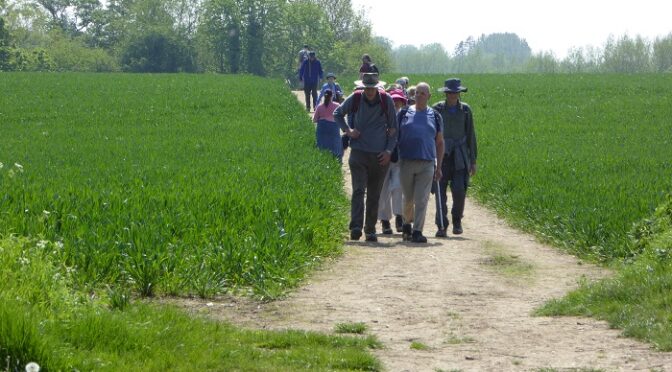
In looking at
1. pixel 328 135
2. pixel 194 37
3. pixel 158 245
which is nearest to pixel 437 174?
pixel 158 245

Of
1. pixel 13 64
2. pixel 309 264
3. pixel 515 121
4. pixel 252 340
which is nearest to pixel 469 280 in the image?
pixel 309 264

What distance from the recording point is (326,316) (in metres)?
8.95

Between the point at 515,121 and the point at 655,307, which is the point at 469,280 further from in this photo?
the point at 515,121

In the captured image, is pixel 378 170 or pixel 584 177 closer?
pixel 378 170

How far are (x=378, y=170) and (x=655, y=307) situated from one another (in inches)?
211

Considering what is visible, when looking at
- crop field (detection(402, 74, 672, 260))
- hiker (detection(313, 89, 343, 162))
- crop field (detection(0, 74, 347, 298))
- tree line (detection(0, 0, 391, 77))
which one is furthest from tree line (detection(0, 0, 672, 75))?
hiker (detection(313, 89, 343, 162))

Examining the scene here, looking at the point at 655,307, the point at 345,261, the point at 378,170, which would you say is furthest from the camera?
the point at 378,170

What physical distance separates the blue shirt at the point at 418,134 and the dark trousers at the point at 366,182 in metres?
0.34

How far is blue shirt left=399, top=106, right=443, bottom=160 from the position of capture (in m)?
13.3

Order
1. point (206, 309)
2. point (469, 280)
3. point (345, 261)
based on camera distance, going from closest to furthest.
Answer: point (206, 309) → point (469, 280) → point (345, 261)

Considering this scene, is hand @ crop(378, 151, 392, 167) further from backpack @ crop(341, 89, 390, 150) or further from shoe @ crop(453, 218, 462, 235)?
shoe @ crop(453, 218, 462, 235)

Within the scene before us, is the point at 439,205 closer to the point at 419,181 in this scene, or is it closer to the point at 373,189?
the point at 419,181

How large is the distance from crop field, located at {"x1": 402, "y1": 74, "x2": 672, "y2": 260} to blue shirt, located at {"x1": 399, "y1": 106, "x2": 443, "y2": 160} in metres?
1.97

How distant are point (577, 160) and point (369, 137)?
28.9 ft
